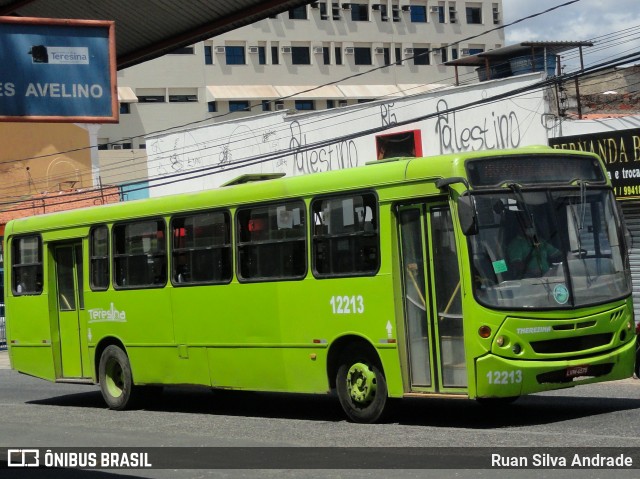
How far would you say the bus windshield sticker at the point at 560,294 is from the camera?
13.0 metres

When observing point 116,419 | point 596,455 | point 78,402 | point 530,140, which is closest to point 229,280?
point 116,419

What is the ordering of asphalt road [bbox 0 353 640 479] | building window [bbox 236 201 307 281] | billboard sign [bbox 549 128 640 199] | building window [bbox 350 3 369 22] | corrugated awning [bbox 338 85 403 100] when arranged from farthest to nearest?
building window [bbox 350 3 369 22], corrugated awning [bbox 338 85 403 100], billboard sign [bbox 549 128 640 199], building window [bbox 236 201 307 281], asphalt road [bbox 0 353 640 479]

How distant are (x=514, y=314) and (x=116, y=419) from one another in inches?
246

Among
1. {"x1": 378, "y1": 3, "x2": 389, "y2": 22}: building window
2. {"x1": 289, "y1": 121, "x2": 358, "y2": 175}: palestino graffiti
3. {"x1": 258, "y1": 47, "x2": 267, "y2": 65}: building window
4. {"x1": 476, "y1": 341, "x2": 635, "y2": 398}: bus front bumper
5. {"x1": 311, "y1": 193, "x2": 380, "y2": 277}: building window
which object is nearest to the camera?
{"x1": 476, "y1": 341, "x2": 635, "y2": 398}: bus front bumper

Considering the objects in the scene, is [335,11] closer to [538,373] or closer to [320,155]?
[320,155]

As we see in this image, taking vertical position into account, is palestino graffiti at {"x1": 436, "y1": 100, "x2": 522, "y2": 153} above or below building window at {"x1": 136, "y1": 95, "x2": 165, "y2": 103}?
below

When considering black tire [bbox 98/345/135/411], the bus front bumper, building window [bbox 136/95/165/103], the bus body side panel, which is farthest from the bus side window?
building window [bbox 136/95/165/103]

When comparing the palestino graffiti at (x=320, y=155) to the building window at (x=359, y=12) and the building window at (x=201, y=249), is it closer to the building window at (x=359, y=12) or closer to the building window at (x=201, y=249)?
the building window at (x=201, y=249)

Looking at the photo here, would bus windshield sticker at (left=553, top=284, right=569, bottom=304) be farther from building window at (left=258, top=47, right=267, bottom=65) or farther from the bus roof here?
building window at (left=258, top=47, right=267, bottom=65)

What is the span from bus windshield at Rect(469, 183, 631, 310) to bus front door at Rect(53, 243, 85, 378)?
7.77 metres

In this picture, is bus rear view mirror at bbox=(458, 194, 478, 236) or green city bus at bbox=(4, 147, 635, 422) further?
green city bus at bbox=(4, 147, 635, 422)

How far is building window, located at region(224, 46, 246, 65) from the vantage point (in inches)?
3233

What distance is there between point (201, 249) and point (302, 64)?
69081mm

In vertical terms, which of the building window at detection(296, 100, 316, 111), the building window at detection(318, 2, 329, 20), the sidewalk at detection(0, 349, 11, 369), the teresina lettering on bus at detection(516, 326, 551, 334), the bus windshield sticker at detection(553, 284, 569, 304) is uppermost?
the building window at detection(318, 2, 329, 20)
